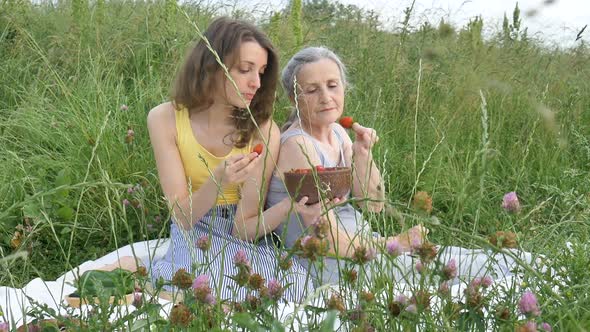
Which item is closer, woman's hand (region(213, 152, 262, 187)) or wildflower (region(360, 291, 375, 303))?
wildflower (region(360, 291, 375, 303))

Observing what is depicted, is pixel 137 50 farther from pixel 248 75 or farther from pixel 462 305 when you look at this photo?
pixel 462 305

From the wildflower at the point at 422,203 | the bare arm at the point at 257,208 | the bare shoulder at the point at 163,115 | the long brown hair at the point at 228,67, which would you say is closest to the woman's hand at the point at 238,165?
the bare arm at the point at 257,208

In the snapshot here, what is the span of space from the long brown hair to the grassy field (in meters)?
0.54

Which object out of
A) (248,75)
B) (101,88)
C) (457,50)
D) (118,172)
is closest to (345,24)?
(457,50)

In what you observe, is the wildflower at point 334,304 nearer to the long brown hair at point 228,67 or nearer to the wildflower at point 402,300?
the wildflower at point 402,300

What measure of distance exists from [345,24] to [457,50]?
121 centimetres

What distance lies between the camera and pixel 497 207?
13.4ft

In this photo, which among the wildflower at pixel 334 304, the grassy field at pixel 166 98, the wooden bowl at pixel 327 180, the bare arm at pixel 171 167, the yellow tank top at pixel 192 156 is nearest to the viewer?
the wildflower at pixel 334 304

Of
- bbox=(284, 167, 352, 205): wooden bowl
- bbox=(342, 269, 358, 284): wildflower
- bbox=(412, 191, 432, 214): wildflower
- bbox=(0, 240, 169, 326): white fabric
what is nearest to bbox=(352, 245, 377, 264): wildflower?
bbox=(342, 269, 358, 284): wildflower

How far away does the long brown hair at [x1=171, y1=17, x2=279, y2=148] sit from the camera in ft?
9.75

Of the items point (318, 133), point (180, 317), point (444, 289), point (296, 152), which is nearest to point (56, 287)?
point (296, 152)

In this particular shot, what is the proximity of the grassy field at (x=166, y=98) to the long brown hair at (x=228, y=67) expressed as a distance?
1.76 ft

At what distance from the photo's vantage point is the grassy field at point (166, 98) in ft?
12.1

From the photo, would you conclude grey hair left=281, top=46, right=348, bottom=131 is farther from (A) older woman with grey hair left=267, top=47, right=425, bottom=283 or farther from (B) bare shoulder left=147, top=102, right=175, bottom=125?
(B) bare shoulder left=147, top=102, right=175, bottom=125
